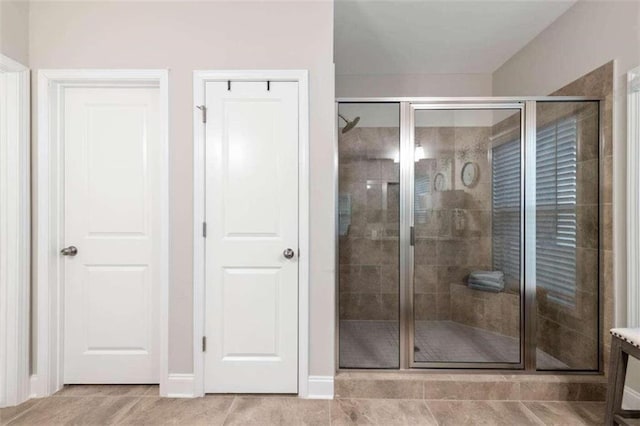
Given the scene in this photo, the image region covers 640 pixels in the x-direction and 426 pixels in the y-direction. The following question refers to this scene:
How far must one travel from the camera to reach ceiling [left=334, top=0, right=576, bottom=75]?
2344 millimetres

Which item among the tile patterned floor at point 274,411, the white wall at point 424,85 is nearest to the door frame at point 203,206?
the tile patterned floor at point 274,411

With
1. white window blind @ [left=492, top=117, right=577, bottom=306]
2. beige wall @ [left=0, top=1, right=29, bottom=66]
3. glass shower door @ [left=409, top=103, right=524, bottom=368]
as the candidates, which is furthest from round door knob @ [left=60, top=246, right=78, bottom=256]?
white window blind @ [left=492, top=117, right=577, bottom=306]

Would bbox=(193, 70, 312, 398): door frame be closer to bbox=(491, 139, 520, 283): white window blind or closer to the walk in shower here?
the walk in shower

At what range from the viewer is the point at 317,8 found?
80.3 inches

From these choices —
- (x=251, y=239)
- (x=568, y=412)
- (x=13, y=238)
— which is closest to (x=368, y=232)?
(x=251, y=239)

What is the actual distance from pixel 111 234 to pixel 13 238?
0.53m

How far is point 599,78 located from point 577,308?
1.59 meters

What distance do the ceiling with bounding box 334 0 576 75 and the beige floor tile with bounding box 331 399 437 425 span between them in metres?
2.81

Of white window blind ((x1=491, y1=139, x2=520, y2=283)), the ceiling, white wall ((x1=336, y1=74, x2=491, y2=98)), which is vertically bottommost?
white window blind ((x1=491, y1=139, x2=520, y2=283))

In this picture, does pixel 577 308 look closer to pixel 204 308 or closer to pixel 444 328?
pixel 444 328

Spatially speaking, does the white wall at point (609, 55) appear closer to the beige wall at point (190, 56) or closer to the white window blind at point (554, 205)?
the white window blind at point (554, 205)

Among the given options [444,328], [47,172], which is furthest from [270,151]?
[444,328]

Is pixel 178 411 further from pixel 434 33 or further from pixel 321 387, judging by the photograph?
pixel 434 33

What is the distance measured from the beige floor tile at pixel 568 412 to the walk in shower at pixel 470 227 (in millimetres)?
241
